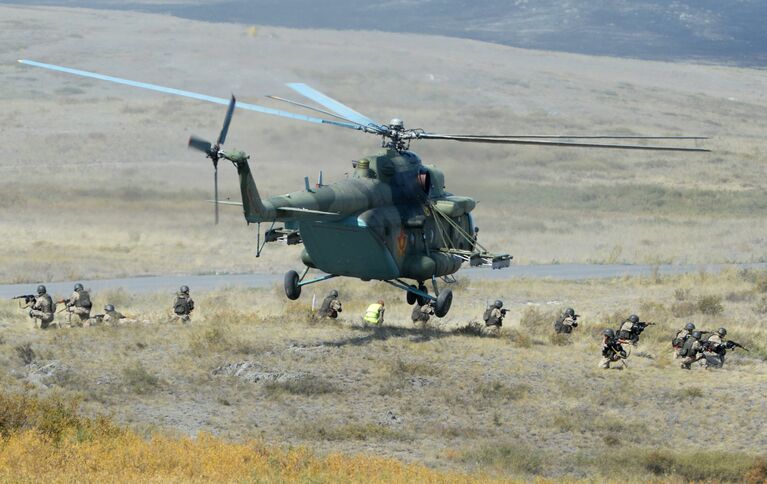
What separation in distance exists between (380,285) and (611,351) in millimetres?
17347

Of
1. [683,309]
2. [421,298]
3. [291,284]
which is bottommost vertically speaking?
[683,309]

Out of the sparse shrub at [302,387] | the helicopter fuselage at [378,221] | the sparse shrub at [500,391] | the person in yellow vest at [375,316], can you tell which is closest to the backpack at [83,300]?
the helicopter fuselage at [378,221]

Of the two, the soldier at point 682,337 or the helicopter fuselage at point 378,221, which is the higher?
the helicopter fuselage at point 378,221

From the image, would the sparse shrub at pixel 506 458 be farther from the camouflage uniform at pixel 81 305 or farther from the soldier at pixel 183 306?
the camouflage uniform at pixel 81 305

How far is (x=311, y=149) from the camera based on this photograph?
6284 centimetres

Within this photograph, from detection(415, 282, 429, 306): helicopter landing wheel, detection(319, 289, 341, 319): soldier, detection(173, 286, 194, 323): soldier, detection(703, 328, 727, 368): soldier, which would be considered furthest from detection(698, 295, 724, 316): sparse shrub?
detection(173, 286, 194, 323): soldier

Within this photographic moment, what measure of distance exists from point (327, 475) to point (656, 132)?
81599 mm

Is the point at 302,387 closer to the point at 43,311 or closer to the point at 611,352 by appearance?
the point at 611,352

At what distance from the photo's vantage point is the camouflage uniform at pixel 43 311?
29.5 m

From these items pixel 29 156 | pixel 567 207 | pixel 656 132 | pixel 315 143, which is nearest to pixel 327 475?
pixel 315 143

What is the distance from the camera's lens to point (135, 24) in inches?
5034

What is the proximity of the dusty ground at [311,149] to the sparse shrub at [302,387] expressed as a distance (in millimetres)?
21606

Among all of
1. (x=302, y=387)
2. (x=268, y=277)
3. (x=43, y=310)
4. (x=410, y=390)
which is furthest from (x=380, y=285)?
(x=302, y=387)

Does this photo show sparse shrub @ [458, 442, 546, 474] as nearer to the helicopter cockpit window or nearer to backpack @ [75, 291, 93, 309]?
the helicopter cockpit window
